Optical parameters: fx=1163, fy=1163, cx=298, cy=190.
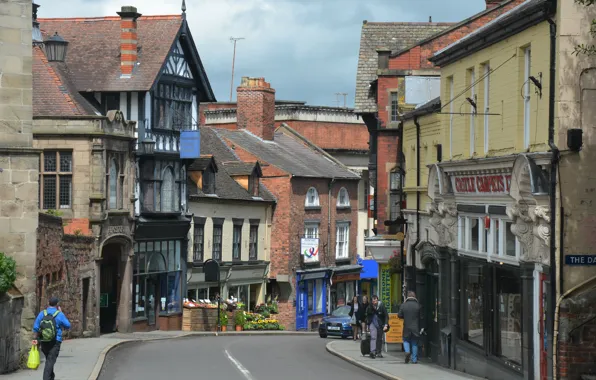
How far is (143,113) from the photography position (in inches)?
1785

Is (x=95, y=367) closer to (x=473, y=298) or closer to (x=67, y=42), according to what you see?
(x=473, y=298)

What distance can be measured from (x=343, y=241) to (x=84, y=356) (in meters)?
40.5

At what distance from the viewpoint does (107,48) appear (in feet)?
154

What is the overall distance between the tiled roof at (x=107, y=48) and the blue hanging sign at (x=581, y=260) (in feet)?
88.1

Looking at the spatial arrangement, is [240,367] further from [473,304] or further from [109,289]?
[109,289]

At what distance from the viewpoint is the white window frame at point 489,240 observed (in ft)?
78.8

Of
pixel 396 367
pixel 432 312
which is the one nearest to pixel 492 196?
pixel 396 367

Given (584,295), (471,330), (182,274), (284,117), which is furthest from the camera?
(284,117)

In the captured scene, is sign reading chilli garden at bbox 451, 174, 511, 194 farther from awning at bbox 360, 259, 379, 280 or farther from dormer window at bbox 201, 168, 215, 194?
dormer window at bbox 201, 168, 215, 194

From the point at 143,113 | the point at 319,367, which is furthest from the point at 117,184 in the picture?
the point at 319,367

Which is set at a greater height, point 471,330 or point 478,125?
point 478,125

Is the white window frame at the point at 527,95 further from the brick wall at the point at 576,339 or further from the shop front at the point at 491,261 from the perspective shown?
the brick wall at the point at 576,339

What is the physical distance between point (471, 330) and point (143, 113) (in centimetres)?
2145

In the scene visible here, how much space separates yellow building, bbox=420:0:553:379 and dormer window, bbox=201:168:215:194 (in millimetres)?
22473
